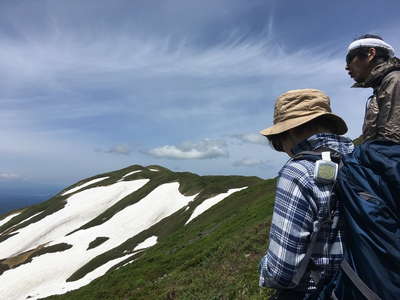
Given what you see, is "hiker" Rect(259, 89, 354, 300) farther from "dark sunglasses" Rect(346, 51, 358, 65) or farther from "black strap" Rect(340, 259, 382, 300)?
"dark sunglasses" Rect(346, 51, 358, 65)

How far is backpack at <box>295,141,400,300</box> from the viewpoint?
3.36 meters

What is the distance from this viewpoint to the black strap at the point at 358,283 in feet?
11.1

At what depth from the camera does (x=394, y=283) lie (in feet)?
11.0

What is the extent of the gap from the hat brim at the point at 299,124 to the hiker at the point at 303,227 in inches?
0.5

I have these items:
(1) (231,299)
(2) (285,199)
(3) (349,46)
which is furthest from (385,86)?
(1) (231,299)

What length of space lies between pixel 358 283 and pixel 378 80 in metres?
2.30

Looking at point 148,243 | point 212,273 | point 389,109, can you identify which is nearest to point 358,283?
point 389,109

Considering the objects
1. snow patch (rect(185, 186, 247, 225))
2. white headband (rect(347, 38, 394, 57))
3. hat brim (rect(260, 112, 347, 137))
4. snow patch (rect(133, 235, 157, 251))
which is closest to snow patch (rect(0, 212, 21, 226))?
snow patch (rect(133, 235, 157, 251))

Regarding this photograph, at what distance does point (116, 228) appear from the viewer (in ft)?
243

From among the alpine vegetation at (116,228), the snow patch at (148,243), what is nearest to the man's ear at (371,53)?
the alpine vegetation at (116,228)

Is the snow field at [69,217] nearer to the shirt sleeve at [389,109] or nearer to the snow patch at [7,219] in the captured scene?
the snow patch at [7,219]

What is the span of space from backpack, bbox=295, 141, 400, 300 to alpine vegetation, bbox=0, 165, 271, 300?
23684mm

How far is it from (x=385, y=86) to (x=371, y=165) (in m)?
1.05

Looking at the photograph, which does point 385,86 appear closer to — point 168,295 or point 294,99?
point 294,99
